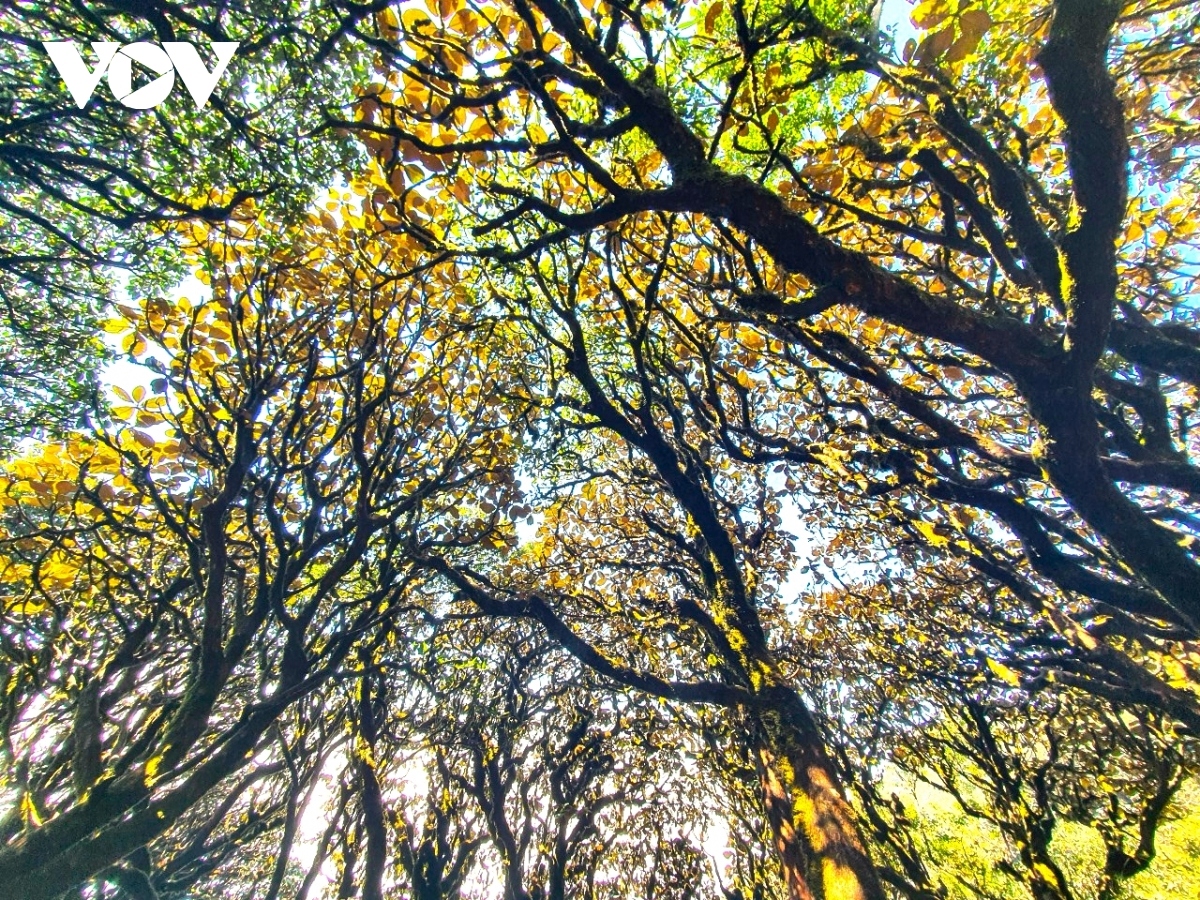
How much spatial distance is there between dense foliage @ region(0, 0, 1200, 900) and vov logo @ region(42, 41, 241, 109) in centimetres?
16

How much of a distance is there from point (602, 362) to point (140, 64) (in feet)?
15.6

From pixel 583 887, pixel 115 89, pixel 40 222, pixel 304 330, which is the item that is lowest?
pixel 583 887

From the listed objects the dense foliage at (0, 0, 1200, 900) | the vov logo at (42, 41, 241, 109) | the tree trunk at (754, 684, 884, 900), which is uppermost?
the vov logo at (42, 41, 241, 109)

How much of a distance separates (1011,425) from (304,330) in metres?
8.72

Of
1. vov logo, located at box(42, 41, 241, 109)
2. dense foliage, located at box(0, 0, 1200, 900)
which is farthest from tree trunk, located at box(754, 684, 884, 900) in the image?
vov logo, located at box(42, 41, 241, 109)

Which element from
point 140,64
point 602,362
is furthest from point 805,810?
point 140,64

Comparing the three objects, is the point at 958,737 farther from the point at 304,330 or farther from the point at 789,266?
the point at 304,330

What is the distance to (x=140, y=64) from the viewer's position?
3.74 metres

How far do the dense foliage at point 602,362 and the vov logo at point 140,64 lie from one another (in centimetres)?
16

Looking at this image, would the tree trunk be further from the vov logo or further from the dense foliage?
the vov logo

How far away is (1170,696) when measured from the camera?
14.6 ft

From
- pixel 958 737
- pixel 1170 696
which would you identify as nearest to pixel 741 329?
pixel 1170 696

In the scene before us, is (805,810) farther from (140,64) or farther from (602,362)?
(140,64)

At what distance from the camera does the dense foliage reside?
3.50m
